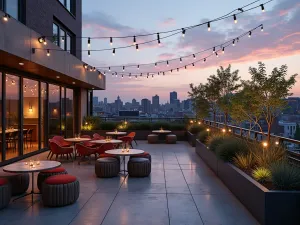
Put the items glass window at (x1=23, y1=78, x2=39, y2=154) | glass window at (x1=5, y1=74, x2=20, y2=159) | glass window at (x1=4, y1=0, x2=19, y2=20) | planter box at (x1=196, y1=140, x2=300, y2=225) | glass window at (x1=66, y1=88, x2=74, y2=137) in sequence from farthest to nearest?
glass window at (x1=66, y1=88, x2=74, y2=137), glass window at (x1=23, y1=78, x2=39, y2=154), glass window at (x1=5, y1=74, x2=20, y2=159), glass window at (x1=4, y1=0, x2=19, y2=20), planter box at (x1=196, y1=140, x2=300, y2=225)

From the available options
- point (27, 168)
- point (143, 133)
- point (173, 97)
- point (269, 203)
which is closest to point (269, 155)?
point (269, 203)

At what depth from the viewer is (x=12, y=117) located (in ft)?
32.8

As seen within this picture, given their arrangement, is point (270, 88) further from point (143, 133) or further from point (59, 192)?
point (143, 133)

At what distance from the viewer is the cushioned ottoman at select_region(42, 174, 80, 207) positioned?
517 cm

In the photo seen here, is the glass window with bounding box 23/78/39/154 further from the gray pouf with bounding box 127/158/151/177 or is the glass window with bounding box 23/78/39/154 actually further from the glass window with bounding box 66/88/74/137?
the gray pouf with bounding box 127/158/151/177

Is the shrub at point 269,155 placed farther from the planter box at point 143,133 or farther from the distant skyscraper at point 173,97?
the distant skyscraper at point 173,97

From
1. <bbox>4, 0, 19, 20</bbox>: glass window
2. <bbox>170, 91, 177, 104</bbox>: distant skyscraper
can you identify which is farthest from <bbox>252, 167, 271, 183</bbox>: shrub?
<bbox>170, 91, 177, 104</bbox>: distant skyscraper

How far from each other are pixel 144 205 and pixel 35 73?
7871mm

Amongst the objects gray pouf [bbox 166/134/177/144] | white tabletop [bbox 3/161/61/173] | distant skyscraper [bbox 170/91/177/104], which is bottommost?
gray pouf [bbox 166/134/177/144]

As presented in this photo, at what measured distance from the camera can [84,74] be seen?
47.8 ft

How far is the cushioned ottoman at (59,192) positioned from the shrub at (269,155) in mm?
3512

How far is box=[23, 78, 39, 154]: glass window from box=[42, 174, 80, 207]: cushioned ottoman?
625 cm

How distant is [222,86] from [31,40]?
9.17 meters

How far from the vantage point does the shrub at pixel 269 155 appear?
577 cm
